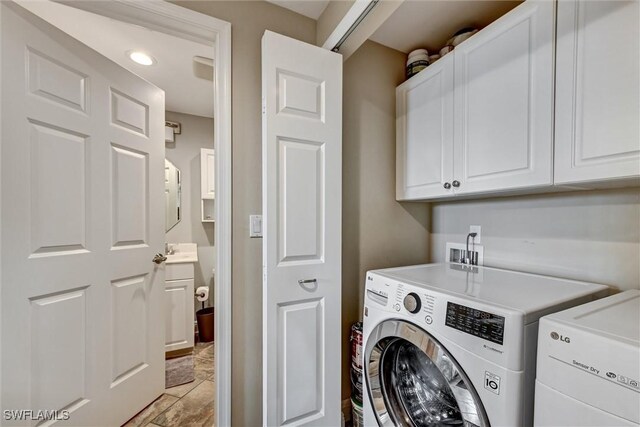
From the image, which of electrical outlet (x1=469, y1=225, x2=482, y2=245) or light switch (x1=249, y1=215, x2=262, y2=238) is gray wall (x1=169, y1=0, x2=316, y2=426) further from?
electrical outlet (x1=469, y1=225, x2=482, y2=245)

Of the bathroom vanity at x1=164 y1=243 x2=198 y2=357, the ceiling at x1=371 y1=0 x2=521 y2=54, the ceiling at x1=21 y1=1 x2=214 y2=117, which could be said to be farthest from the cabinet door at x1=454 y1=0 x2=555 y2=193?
the bathroom vanity at x1=164 y1=243 x2=198 y2=357

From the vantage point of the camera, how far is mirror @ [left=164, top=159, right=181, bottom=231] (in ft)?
8.86

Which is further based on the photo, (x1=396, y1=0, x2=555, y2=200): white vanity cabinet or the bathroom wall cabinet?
(x1=396, y1=0, x2=555, y2=200): white vanity cabinet

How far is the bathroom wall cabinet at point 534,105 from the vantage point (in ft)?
2.71

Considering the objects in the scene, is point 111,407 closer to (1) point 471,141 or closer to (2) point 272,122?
(2) point 272,122

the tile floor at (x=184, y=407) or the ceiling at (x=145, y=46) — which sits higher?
the ceiling at (x=145, y=46)

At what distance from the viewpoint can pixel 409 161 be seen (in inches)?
63.3

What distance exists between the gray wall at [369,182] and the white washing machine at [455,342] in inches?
13.9

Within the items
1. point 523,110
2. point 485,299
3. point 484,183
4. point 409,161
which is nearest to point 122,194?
point 409,161

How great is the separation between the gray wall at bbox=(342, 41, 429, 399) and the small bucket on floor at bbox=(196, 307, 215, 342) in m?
1.56

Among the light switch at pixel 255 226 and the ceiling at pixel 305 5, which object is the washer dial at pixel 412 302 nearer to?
the light switch at pixel 255 226

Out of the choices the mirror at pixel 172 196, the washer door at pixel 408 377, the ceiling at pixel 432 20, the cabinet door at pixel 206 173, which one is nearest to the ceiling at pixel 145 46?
the cabinet door at pixel 206 173

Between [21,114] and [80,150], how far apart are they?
237mm

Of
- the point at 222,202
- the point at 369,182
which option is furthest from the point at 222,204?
the point at 369,182
